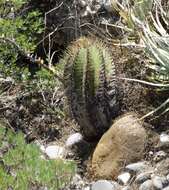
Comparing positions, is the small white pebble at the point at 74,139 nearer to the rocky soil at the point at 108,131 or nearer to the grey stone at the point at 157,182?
the rocky soil at the point at 108,131

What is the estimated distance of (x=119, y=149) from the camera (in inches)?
180

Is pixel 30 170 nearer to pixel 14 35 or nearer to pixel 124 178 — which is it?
pixel 124 178

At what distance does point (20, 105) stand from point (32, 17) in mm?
1044

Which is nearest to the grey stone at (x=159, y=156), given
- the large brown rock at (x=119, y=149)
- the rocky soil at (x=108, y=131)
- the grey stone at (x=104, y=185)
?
the rocky soil at (x=108, y=131)

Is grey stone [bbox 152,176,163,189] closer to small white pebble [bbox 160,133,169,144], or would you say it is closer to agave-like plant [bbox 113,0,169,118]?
small white pebble [bbox 160,133,169,144]

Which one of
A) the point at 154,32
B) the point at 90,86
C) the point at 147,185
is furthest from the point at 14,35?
the point at 147,185

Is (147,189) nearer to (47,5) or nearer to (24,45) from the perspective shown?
(24,45)

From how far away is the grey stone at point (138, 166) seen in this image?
4441 mm

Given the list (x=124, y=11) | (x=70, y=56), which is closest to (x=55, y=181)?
(x=70, y=56)

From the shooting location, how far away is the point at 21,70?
5621 mm

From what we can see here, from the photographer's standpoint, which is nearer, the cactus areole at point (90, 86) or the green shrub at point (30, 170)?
the green shrub at point (30, 170)

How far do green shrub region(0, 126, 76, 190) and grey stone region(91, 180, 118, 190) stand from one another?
232 millimetres

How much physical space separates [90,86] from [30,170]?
3.05ft

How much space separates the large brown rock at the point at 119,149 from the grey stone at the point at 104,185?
88mm
